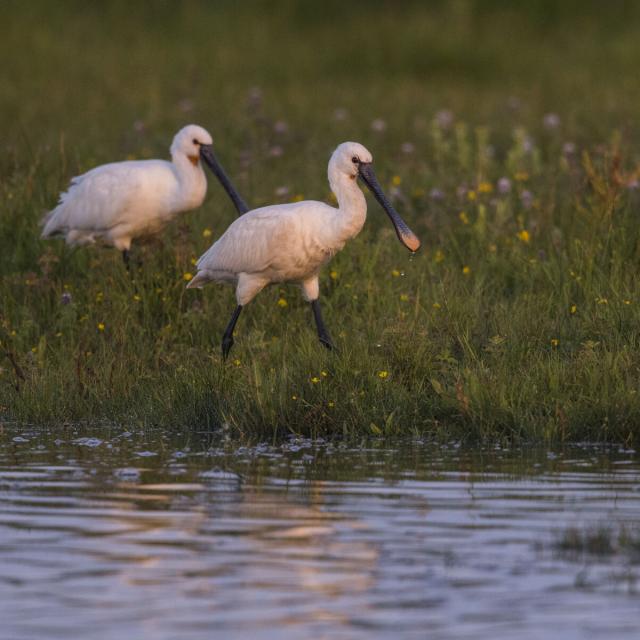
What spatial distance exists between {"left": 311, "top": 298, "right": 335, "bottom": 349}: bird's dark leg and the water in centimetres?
147

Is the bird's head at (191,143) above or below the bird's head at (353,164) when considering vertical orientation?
above

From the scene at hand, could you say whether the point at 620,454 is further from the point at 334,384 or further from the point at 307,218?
the point at 307,218

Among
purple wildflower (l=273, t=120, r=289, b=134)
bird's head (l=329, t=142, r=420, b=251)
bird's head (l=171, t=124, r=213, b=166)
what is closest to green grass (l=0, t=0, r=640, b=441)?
purple wildflower (l=273, t=120, r=289, b=134)

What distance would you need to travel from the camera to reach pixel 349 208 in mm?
8531

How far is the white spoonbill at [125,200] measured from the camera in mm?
10406

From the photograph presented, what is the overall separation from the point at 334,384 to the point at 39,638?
3399 mm

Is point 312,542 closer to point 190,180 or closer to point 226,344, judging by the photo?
point 226,344

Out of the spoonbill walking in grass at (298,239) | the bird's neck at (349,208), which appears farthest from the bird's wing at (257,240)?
the bird's neck at (349,208)

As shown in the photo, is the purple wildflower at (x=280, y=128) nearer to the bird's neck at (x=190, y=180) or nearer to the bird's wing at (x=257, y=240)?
the bird's neck at (x=190, y=180)

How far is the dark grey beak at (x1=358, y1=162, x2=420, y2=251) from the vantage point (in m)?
8.77

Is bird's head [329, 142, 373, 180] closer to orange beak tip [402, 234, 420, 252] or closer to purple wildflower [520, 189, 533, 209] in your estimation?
orange beak tip [402, 234, 420, 252]

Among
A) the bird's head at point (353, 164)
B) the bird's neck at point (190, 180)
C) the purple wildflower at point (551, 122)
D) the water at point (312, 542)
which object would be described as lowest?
the water at point (312, 542)

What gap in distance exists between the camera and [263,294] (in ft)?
31.8

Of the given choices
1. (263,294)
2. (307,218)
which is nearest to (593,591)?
(307,218)
